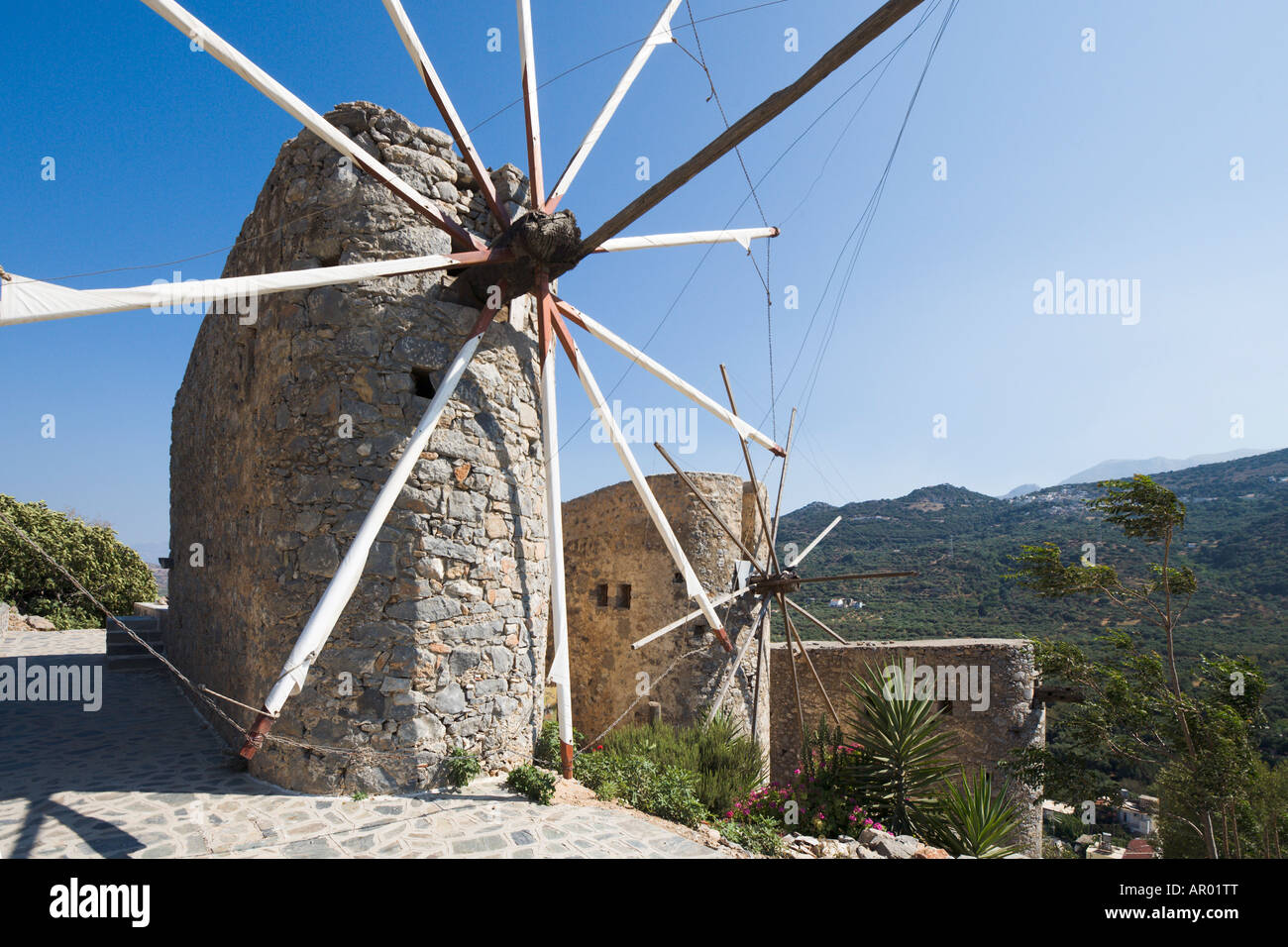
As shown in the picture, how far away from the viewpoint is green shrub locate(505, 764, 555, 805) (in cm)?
514

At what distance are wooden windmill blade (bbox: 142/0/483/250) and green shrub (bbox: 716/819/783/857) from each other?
220 inches

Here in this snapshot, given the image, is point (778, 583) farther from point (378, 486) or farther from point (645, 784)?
point (378, 486)

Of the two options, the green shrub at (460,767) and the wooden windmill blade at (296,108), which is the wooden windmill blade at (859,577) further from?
the wooden windmill blade at (296,108)

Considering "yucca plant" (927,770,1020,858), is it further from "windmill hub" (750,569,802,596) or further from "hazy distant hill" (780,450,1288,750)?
"hazy distant hill" (780,450,1288,750)

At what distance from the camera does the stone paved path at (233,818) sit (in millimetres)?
4102

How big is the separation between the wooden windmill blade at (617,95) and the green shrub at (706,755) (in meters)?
5.90

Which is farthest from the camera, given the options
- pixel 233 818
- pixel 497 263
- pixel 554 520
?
pixel 497 263

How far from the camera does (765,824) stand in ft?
18.3

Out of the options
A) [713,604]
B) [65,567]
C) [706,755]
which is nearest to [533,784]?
[706,755]

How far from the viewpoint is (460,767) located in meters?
5.23

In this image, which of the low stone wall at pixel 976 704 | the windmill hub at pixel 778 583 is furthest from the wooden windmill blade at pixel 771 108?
the low stone wall at pixel 976 704

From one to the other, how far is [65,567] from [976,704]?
74.1ft
